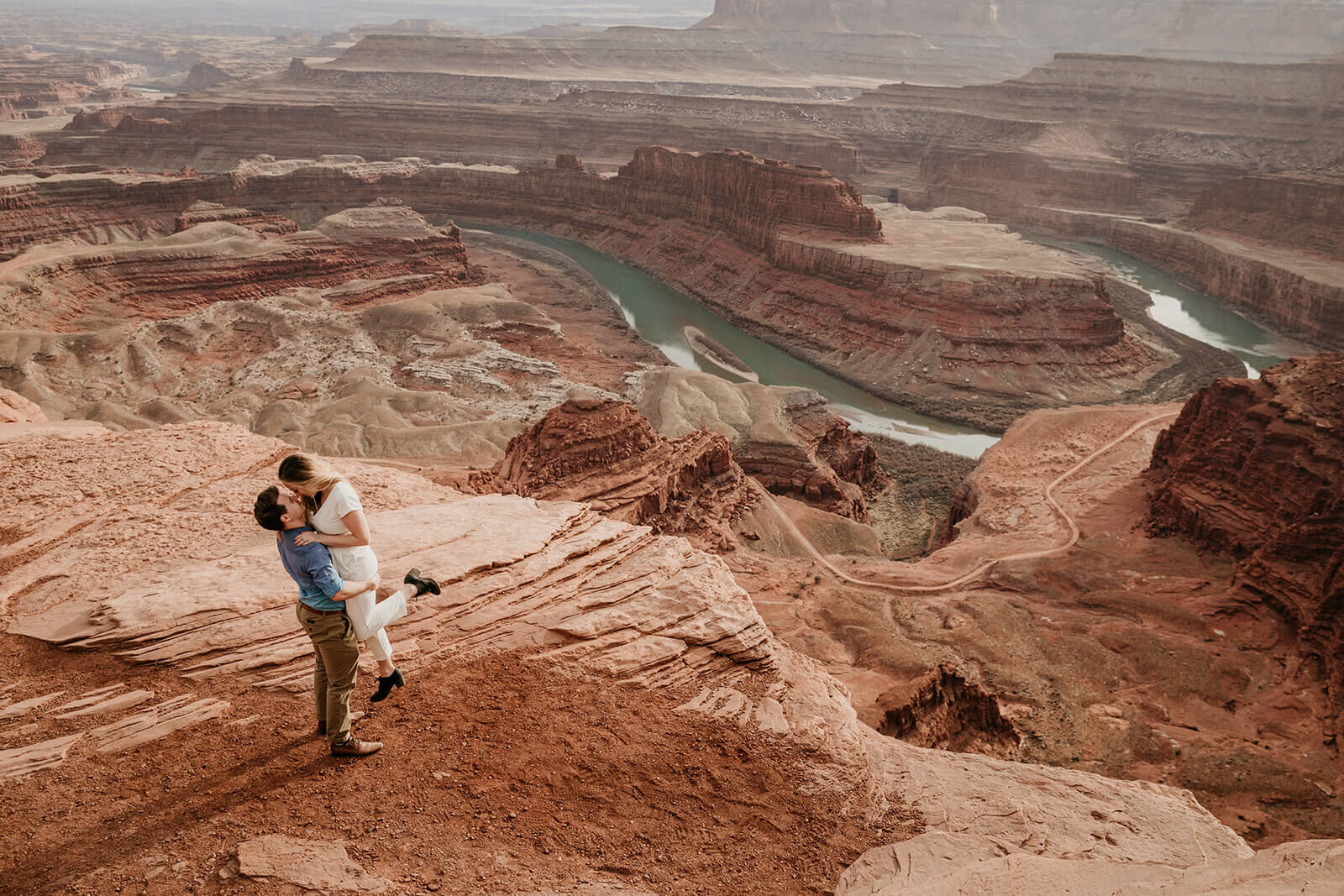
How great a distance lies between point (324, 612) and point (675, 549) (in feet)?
16.9

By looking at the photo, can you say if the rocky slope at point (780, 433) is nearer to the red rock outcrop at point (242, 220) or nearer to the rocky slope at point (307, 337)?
the rocky slope at point (307, 337)

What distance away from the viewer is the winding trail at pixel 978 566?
1025 inches

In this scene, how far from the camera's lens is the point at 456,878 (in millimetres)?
6980

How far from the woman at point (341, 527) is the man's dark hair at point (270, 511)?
148 mm

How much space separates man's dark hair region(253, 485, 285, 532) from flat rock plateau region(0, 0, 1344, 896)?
6.82 ft

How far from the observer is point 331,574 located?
7.41 meters

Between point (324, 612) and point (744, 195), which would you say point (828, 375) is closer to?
point (744, 195)

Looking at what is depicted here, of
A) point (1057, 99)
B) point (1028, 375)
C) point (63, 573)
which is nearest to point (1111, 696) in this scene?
point (63, 573)

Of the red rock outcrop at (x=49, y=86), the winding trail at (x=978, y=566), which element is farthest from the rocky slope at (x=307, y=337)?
the red rock outcrop at (x=49, y=86)

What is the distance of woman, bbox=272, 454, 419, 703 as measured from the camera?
287 inches

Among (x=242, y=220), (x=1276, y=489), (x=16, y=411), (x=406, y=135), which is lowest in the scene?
(x=1276, y=489)

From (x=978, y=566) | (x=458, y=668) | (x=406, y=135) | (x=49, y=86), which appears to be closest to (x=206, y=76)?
(x=49, y=86)

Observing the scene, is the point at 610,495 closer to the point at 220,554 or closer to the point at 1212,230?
the point at 220,554

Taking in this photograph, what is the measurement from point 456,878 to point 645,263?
75262 millimetres
